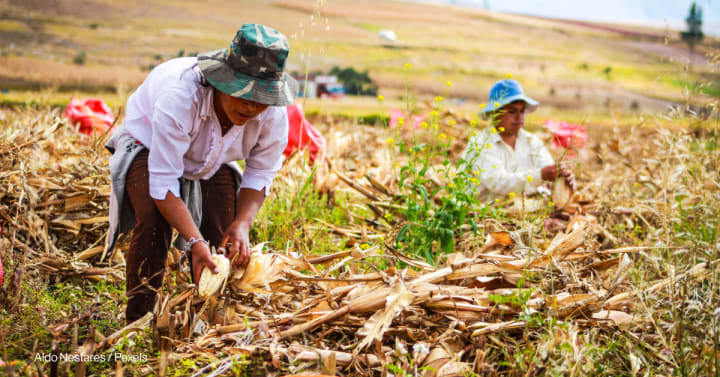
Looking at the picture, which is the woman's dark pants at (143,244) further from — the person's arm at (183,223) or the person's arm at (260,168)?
the person's arm at (260,168)

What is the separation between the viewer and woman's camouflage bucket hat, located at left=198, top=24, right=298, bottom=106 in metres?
1.89

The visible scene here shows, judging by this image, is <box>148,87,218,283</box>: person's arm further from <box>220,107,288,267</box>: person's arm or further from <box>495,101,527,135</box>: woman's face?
<box>495,101,527,135</box>: woman's face

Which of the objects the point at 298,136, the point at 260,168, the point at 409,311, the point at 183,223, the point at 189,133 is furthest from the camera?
the point at 298,136

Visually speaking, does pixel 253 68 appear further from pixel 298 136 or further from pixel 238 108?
pixel 298 136

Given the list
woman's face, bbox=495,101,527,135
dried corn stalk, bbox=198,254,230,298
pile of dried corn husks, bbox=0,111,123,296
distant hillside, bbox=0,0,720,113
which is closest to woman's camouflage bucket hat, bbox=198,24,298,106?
dried corn stalk, bbox=198,254,230,298

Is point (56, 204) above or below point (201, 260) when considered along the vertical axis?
below

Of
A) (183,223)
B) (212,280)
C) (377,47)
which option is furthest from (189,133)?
(377,47)

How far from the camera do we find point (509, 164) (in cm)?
391

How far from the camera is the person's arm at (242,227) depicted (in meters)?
2.02

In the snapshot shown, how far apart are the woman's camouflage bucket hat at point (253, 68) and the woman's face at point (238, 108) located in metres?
0.07

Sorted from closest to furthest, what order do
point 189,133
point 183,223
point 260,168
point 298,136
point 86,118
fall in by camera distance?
point 183,223 → point 189,133 → point 260,168 → point 298,136 → point 86,118

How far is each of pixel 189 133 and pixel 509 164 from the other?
97.6 inches

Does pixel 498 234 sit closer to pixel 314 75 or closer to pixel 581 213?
pixel 581 213

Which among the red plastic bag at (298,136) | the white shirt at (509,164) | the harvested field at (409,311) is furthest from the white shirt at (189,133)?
the red plastic bag at (298,136)
